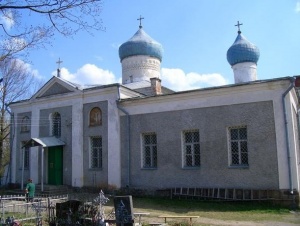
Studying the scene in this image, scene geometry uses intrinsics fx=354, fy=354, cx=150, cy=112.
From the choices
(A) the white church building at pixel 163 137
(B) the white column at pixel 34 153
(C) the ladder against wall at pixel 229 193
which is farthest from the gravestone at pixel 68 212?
(B) the white column at pixel 34 153

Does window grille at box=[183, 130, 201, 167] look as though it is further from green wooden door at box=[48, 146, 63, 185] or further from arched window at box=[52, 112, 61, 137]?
arched window at box=[52, 112, 61, 137]

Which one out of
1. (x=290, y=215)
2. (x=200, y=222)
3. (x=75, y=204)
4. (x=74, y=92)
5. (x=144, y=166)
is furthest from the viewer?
(x=74, y=92)

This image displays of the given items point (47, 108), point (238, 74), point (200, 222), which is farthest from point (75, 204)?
point (238, 74)

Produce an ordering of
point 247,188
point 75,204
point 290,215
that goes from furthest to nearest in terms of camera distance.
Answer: point 247,188 → point 290,215 → point 75,204

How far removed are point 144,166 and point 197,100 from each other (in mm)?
3863

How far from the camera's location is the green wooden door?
59.6ft

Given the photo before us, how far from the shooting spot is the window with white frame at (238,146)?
13758 millimetres

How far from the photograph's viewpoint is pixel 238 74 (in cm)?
2447

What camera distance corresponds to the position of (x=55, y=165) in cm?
1834

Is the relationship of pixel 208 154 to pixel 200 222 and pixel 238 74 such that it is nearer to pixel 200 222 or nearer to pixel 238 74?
pixel 200 222

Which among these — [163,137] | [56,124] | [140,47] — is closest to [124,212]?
[163,137]

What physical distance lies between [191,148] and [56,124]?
7.91 m

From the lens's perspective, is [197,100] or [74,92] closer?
[197,100]

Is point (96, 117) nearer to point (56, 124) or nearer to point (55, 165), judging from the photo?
point (56, 124)
